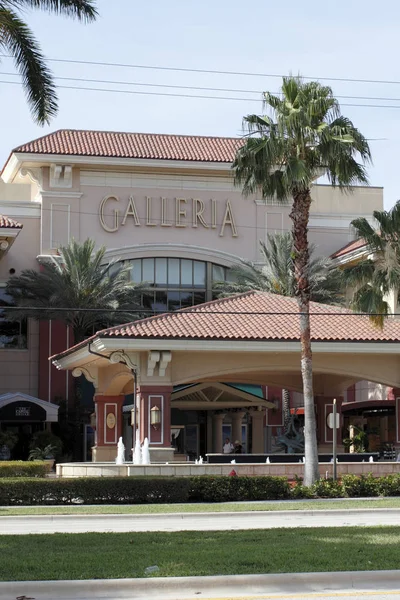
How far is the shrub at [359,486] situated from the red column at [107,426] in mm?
15181

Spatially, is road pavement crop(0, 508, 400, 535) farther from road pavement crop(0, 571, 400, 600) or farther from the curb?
road pavement crop(0, 571, 400, 600)

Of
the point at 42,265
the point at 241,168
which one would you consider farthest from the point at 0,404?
the point at 241,168

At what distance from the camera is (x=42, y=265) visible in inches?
2302

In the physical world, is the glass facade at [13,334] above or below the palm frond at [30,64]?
below

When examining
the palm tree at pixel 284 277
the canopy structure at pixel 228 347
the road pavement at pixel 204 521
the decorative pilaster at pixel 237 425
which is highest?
the palm tree at pixel 284 277

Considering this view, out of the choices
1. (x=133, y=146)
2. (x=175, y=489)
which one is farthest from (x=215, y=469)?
(x=133, y=146)

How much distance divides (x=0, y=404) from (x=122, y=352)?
63.5ft

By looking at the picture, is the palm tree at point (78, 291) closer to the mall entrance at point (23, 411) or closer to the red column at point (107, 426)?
the mall entrance at point (23, 411)

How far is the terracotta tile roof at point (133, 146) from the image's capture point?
60.1 m

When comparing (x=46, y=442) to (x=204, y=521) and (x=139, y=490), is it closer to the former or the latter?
(x=139, y=490)

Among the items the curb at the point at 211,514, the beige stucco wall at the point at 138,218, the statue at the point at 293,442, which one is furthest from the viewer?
the beige stucco wall at the point at 138,218

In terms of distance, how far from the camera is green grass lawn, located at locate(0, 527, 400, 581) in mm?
12312

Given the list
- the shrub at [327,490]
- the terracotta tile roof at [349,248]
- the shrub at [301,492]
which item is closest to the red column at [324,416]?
the shrub at [327,490]

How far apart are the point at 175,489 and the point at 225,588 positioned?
1678 centimetres
